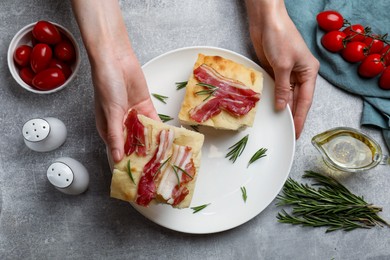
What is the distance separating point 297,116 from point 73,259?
5.66ft

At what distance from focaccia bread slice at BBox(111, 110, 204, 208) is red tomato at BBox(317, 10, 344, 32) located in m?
1.22

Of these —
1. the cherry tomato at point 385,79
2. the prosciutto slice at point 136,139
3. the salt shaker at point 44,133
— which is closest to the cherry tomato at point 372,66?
the cherry tomato at point 385,79

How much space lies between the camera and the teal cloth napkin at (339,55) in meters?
3.21

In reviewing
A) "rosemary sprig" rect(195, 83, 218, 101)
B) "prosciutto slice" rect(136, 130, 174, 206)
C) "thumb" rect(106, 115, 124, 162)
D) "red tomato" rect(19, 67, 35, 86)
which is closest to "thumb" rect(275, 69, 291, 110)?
"rosemary sprig" rect(195, 83, 218, 101)

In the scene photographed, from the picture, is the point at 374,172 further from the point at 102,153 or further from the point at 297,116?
the point at 102,153

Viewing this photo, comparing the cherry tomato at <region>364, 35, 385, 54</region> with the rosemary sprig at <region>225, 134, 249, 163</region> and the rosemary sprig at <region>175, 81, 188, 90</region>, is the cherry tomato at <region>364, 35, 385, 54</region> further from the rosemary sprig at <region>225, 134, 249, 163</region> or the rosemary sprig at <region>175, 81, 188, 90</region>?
the rosemary sprig at <region>175, 81, 188, 90</region>

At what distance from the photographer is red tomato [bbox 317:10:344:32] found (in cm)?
314

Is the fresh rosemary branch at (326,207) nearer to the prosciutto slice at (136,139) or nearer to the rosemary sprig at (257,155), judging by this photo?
the rosemary sprig at (257,155)

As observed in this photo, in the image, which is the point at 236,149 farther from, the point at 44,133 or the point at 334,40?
the point at 44,133

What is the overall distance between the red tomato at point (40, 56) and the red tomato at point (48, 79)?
0.05m

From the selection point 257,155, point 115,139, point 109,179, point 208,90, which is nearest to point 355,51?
point 257,155

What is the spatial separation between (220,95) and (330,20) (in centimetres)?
95

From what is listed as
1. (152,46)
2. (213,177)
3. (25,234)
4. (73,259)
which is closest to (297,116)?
(213,177)

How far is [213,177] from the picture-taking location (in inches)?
120
